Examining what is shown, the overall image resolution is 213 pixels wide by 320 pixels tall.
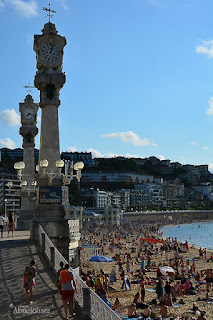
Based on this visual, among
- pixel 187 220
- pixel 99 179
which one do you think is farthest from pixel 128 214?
pixel 99 179

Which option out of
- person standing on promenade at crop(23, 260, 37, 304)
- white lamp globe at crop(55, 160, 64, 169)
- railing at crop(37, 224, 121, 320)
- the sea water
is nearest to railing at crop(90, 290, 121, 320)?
railing at crop(37, 224, 121, 320)

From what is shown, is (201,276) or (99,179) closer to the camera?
(201,276)

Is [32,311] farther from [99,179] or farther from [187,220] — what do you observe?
[99,179]

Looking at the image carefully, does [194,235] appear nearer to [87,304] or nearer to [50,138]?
[50,138]

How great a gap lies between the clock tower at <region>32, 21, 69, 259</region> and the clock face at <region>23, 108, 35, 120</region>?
11540 millimetres

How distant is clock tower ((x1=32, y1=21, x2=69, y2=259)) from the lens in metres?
16.0

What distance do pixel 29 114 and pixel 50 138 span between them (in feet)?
43.4

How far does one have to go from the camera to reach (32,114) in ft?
97.7

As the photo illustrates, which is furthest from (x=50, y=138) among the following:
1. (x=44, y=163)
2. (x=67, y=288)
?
(x=67, y=288)

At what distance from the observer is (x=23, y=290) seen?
363 inches

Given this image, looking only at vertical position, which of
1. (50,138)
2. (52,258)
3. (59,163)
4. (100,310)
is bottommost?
(100,310)

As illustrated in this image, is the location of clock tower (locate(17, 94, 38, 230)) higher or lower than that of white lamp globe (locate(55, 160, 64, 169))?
higher

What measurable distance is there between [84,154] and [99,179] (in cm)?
1731

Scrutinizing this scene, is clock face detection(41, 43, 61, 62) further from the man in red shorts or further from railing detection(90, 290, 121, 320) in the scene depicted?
railing detection(90, 290, 121, 320)
